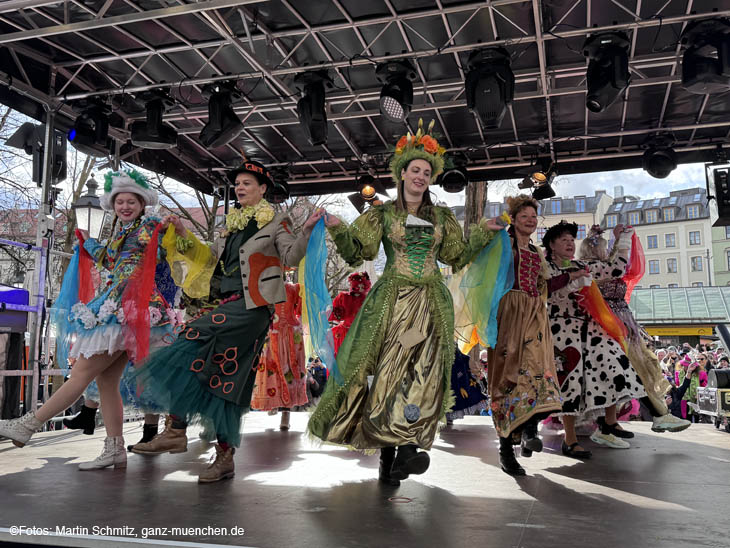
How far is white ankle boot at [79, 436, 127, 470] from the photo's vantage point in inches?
154

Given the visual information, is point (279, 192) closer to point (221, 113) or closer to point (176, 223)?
point (221, 113)

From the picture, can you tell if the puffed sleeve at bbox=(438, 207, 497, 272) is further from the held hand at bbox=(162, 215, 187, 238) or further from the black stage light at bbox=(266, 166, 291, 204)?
the black stage light at bbox=(266, 166, 291, 204)

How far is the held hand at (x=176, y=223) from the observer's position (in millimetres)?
4070

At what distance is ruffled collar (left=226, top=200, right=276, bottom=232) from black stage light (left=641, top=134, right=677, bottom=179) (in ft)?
20.8

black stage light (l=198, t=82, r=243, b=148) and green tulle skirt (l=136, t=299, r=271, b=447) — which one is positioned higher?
black stage light (l=198, t=82, r=243, b=148)

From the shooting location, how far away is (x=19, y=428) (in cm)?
364

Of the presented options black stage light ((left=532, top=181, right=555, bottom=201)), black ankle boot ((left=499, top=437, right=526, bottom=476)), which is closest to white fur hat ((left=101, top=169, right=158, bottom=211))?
black ankle boot ((left=499, top=437, right=526, bottom=476))

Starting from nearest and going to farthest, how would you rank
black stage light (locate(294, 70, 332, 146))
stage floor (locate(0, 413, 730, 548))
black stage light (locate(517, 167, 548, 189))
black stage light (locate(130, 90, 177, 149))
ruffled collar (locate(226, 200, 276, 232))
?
stage floor (locate(0, 413, 730, 548)) → ruffled collar (locate(226, 200, 276, 232)) → black stage light (locate(294, 70, 332, 146)) → black stage light (locate(130, 90, 177, 149)) → black stage light (locate(517, 167, 548, 189))

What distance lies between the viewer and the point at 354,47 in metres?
6.97

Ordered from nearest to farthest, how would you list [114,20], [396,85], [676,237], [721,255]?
1. [114,20]
2. [396,85]
3. [721,255]
4. [676,237]

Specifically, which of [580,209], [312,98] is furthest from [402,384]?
[580,209]

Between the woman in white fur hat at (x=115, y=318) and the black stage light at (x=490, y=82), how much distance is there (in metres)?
3.88

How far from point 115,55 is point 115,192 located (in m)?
3.45

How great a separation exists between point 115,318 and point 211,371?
80 cm
